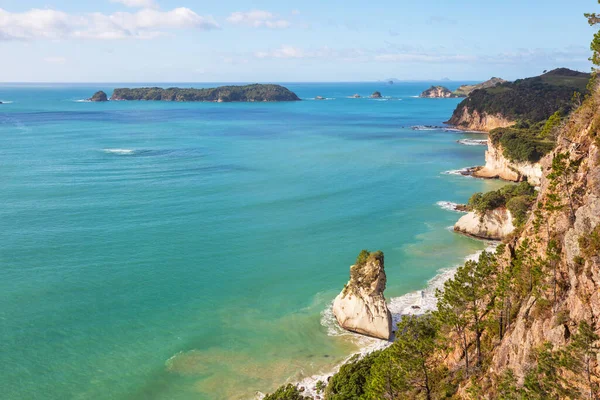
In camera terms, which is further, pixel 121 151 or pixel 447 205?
pixel 121 151

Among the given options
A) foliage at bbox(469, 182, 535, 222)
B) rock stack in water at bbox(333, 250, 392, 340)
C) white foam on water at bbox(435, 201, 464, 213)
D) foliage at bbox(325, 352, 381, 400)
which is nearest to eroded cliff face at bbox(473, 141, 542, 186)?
white foam on water at bbox(435, 201, 464, 213)

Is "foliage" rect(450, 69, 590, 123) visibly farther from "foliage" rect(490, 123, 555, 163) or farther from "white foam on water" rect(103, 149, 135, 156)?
"white foam on water" rect(103, 149, 135, 156)

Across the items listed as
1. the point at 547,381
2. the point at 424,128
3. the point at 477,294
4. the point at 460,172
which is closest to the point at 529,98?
the point at 424,128

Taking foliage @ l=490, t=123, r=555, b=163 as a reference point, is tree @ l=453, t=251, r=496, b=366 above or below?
below

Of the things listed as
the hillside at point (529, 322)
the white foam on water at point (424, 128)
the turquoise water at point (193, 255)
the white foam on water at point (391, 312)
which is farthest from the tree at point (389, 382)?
the white foam on water at point (424, 128)

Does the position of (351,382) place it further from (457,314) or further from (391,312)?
(391,312)

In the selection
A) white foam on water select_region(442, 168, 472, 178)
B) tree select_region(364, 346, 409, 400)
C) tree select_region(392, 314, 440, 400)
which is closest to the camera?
tree select_region(364, 346, 409, 400)
